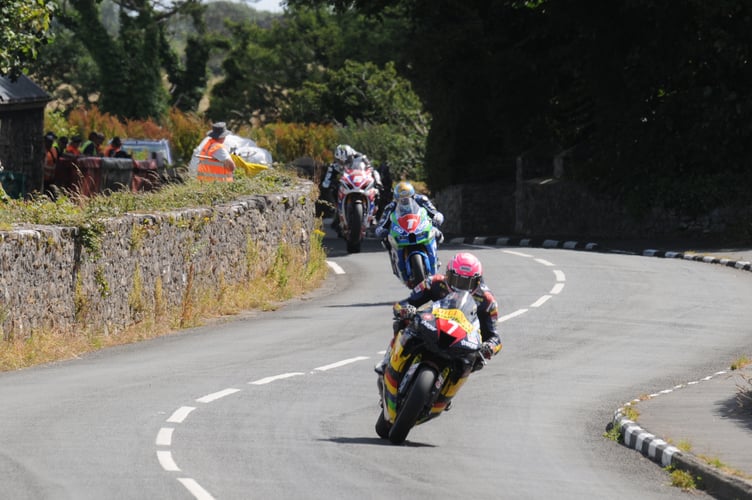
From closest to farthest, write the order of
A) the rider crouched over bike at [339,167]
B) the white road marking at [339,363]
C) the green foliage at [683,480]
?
the green foliage at [683,480]
the white road marking at [339,363]
the rider crouched over bike at [339,167]

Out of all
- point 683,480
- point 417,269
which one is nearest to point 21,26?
point 417,269

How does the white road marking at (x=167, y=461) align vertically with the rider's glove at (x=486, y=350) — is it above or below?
below

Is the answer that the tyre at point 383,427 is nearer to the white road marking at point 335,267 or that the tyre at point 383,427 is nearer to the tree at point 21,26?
the tree at point 21,26

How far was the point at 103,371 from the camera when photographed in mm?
16312

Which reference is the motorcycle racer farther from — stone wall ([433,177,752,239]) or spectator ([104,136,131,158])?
spectator ([104,136,131,158])

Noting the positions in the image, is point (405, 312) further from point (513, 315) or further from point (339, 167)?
point (339, 167)

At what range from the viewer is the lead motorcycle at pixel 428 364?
12195 millimetres

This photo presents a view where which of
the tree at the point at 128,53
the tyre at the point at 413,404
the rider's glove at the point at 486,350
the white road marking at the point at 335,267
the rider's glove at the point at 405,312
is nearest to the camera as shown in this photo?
the tyre at the point at 413,404

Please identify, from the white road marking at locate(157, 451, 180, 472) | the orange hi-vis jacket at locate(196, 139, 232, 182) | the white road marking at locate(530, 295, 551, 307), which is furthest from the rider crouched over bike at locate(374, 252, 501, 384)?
the orange hi-vis jacket at locate(196, 139, 232, 182)

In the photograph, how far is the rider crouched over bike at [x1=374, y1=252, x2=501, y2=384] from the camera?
12789mm

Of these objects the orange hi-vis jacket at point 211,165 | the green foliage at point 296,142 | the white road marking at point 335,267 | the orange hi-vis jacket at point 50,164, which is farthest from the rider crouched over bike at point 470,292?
the green foliage at point 296,142

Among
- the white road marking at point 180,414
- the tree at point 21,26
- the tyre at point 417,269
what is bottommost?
the white road marking at point 180,414

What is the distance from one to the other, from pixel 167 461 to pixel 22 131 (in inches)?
991

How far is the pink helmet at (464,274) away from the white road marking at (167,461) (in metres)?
3.02
